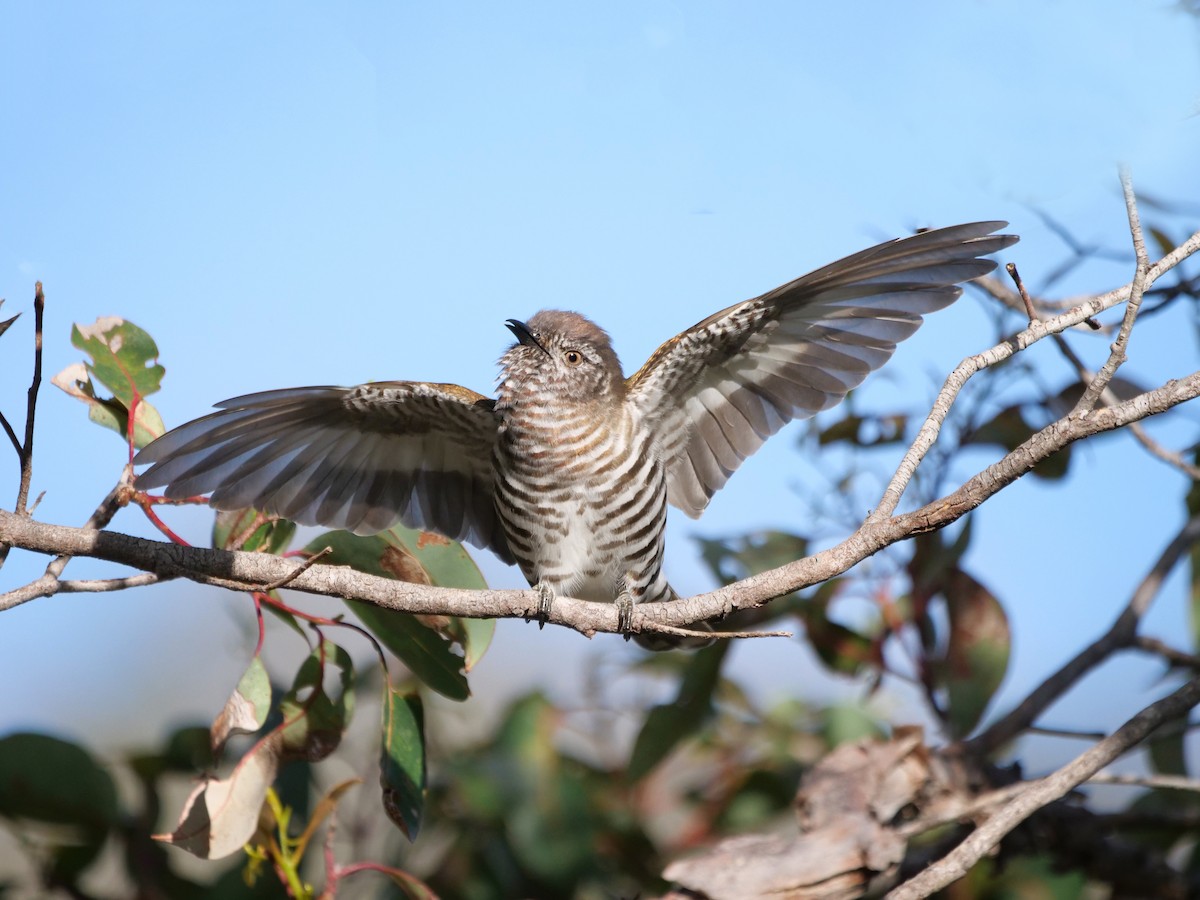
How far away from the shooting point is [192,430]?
2.76m

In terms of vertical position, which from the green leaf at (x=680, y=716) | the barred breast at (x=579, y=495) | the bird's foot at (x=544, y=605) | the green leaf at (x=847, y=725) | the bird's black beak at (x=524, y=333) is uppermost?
the bird's black beak at (x=524, y=333)

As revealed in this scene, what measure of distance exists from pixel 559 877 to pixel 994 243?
1.98 meters

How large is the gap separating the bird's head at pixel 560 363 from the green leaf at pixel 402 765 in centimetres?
95

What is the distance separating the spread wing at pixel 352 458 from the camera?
289cm

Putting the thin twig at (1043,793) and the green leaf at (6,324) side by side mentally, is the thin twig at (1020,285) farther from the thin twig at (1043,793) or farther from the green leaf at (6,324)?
the green leaf at (6,324)

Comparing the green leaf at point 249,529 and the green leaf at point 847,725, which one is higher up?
the green leaf at point 249,529

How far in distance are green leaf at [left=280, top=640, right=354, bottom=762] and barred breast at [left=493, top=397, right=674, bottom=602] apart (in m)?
0.62

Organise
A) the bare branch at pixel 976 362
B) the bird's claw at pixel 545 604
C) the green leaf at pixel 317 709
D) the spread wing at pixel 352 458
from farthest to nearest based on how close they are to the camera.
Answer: the spread wing at pixel 352 458, the green leaf at pixel 317 709, the bird's claw at pixel 545 604, the bare branch at pixel 976 362

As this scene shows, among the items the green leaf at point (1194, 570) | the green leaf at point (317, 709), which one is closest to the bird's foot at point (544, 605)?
the green leaf at point (317, 709)

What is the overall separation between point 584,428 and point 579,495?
193 mm

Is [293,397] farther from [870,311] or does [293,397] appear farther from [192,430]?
[870,311]

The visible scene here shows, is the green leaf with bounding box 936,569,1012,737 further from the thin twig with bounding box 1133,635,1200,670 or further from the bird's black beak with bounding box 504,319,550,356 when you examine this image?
the bird's black beak with bounding box 504,319,550,356

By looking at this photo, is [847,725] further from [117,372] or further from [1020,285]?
[117,372]

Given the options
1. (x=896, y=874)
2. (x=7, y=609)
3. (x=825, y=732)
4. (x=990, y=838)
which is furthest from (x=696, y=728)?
(x=7, y=609)
